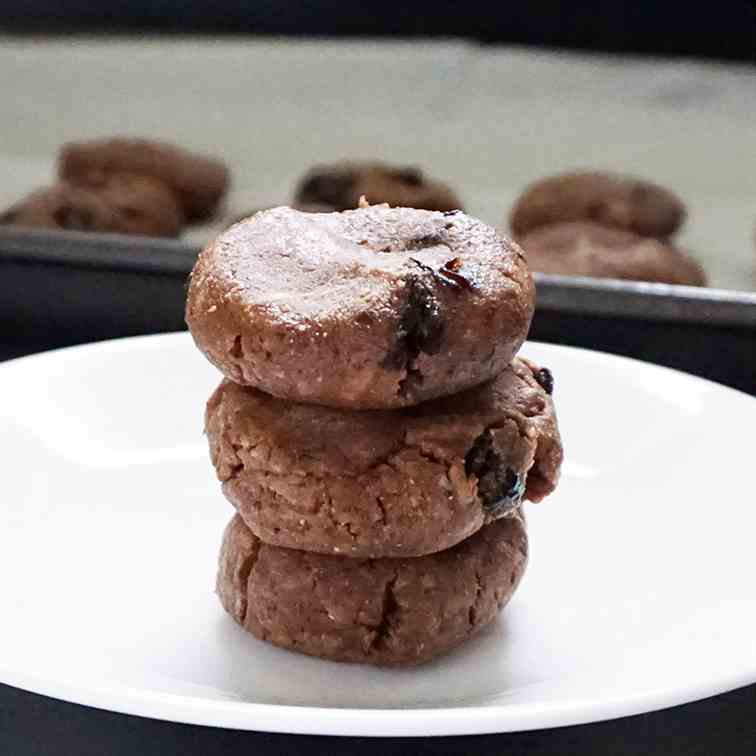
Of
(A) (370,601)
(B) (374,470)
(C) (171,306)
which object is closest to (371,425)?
(B) (374,470)

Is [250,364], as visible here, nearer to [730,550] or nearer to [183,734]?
[183,734]

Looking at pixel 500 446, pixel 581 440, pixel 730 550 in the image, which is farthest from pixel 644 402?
pixel 500 446

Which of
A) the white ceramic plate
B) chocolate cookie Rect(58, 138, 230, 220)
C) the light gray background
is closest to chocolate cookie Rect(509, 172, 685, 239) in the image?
the light gray background

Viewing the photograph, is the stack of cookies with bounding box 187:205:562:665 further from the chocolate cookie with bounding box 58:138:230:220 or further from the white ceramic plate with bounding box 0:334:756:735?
the chocolate cookie with bounding box 58:138:230:220

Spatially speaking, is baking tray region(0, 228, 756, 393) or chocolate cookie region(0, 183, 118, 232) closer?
baking tray region(0, 228, 756, 393)

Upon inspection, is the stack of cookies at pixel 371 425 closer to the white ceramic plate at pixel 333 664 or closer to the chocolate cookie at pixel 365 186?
the white ceramic plate at pixel 333 664

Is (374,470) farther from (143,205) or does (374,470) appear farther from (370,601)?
(143,205)

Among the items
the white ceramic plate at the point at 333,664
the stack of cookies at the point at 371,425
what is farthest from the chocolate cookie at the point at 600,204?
the stack of cookies at the point at 371,425
